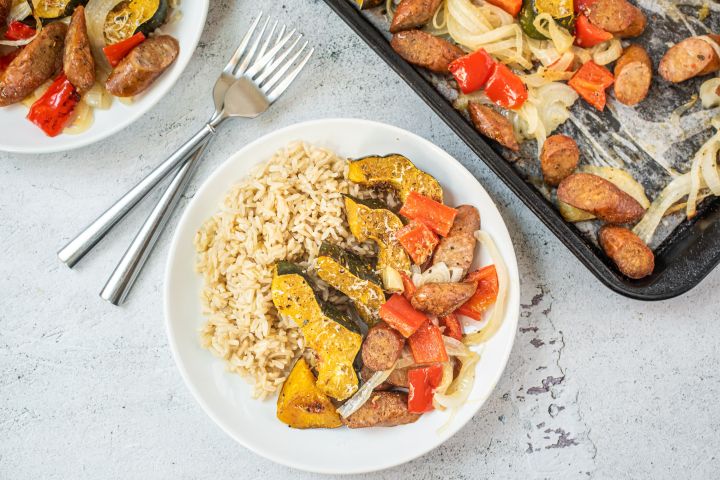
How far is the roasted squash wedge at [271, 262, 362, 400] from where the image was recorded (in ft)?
9.83

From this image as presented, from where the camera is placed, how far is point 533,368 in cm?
349

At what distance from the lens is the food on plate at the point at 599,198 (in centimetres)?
301

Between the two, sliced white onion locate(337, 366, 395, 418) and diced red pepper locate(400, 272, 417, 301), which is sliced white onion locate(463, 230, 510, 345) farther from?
sliced white onion locate(337, 366, 395, 418)

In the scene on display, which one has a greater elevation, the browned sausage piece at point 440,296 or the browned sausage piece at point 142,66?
the browned sausage piece at point 142,66

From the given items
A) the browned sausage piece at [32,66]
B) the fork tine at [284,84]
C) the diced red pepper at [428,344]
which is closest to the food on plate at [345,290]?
the diced red pepper at [428,344]

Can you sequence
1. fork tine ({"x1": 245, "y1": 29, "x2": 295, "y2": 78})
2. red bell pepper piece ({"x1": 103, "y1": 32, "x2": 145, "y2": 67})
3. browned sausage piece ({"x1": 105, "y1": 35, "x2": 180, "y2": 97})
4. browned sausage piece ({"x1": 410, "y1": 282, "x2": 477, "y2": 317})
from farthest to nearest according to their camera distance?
1. fork tine ({"x1": 245, "y1": 29, "x2": 295, "y2": 78})
2. red bell pepper piece ({"x1": 103, "y1": 32, "x2": 145, "y2": 67})
3. browned sausage piece ({"x1": 105, "y1": 35, "x2": 180, "y2": 97})
4. browned sausage piece ({"x1": 410, "y1": 282, "x2": 477, "y2": 317})

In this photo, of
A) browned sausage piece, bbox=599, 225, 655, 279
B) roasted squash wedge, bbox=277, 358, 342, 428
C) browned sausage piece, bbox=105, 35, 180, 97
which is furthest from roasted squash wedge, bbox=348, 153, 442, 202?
browned sausage piece, bbox=105, 35, 180, 97

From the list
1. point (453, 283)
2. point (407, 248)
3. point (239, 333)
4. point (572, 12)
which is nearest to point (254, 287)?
point (239, 333)

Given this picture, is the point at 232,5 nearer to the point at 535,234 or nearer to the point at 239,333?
the point at 239,333

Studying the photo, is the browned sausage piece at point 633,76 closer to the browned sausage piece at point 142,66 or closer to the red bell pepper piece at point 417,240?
the red bell pepper piece at point 417,240

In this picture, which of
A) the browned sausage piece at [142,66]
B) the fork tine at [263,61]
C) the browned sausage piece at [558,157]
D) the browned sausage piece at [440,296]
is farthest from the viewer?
the fork tine at [263,61]

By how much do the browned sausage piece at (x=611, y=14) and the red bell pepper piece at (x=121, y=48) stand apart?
2.37 meters

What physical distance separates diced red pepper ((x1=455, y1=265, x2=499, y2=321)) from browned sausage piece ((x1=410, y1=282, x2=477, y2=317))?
12 centimetres

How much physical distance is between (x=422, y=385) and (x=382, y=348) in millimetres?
325
